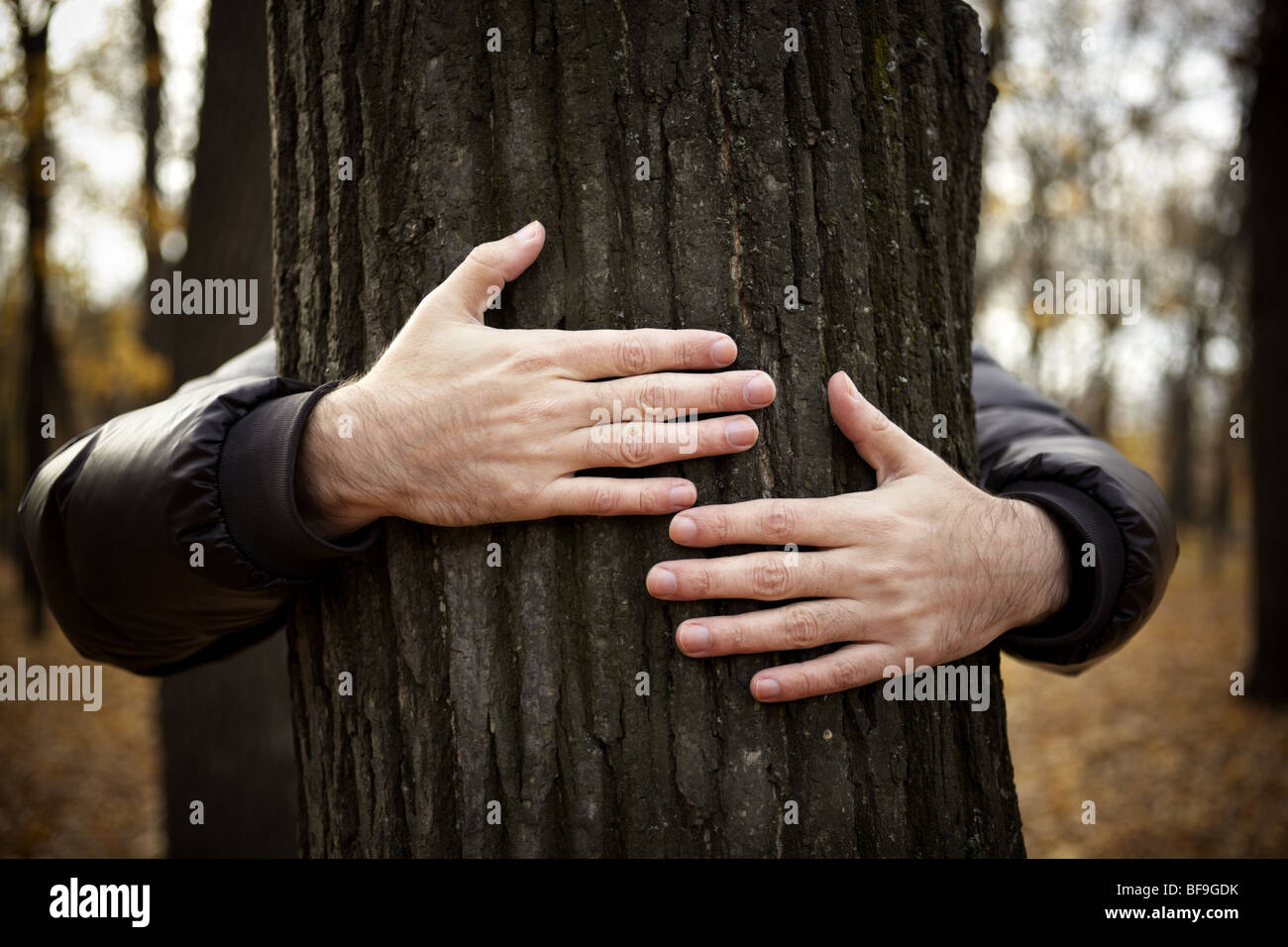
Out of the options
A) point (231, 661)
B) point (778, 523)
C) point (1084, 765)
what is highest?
point (778, 523)

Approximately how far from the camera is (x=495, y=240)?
152cm

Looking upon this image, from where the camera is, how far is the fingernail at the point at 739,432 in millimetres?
1442

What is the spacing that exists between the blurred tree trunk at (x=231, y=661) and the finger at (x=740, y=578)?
351 cm

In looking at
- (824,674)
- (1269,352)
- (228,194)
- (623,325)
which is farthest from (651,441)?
(1269,352)

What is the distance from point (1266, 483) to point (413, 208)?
9.27m

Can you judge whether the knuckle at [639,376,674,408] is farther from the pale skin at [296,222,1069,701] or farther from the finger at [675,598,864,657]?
the finger at [675,598,864,657]

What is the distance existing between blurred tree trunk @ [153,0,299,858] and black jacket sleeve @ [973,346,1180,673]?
12.6 ft

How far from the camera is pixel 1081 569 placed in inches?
67.8

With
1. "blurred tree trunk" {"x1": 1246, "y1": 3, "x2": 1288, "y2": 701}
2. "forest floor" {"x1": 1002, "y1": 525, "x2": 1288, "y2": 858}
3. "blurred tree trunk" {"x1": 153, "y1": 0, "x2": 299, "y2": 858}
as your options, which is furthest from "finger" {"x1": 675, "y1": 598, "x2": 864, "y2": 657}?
"blurred tree trunk" {"x1": 1246, "y1": 3, "x2": 1288, "y2": 701}

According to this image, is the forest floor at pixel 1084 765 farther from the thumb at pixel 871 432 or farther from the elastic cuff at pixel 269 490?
the thumb at pixel 871 432

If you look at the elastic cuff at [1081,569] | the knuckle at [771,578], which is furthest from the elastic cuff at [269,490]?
the elastic cuff at [1081,569]

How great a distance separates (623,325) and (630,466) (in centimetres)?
28

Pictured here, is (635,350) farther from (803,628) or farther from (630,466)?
(803,628)
